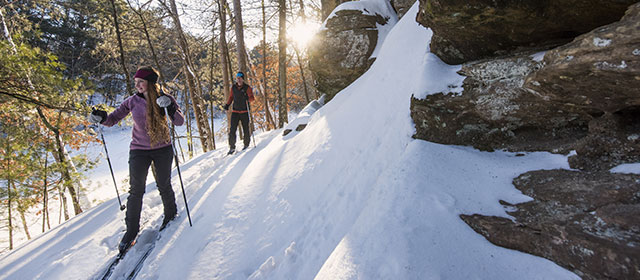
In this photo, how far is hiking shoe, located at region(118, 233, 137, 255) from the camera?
3.25 meters

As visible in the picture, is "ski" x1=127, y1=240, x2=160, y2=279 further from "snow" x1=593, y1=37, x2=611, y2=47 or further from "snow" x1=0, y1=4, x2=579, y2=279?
"snow" x1=593, y1=37, x2=611, y2=47

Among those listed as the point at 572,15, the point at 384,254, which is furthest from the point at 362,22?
the point at 384,254

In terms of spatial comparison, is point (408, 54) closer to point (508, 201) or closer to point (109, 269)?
point (508, 201)

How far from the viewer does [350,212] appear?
2715 mm

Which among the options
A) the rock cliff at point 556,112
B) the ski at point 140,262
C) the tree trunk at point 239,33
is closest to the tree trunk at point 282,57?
the tree trunk at point 239,33

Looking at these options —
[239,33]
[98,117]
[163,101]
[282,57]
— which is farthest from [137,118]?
[282,57]

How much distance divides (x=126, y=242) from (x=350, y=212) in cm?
306

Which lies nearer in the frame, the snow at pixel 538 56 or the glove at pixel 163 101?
the snow at pixel 538 56

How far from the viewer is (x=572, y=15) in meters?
2.23

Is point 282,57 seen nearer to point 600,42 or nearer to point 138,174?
point 138,174

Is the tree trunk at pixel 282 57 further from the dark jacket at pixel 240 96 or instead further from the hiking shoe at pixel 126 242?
the hiking shoe at pixel 126 242

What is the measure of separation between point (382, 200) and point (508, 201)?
0.97 metres

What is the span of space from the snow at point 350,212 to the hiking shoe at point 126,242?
74 millimetres

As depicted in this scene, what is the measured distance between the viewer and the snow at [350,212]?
1781 millimetres
